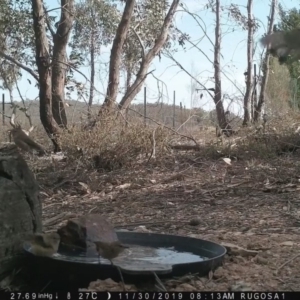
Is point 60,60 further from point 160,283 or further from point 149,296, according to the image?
point 149,296

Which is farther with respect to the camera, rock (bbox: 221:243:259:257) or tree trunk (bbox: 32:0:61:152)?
tree trunk (bbox: 32:0:61:152)

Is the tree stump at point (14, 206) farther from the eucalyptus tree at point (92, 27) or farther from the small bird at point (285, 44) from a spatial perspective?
the eucalyptus tree at point (92, 27)

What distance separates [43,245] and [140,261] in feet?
1.96

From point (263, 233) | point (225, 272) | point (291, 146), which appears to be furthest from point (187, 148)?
point (225, 272)

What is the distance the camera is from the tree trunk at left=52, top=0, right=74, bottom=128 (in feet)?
36.9

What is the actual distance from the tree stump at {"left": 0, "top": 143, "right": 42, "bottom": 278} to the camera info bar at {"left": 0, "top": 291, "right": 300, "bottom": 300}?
33 centimetres

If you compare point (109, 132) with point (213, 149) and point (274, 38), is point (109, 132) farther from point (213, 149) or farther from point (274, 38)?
point (274, 38)

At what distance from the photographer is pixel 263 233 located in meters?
4.91

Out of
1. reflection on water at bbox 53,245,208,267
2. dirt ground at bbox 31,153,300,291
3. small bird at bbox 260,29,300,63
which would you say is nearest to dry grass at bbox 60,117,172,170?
dirt ground at bbox 31,153,300,291

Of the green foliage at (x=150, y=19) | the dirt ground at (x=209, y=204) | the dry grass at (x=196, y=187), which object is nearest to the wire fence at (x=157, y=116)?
the dry grass at (x=196, y=187)

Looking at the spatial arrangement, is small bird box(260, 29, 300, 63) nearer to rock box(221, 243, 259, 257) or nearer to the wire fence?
rock box(221, 243, 259, 257)

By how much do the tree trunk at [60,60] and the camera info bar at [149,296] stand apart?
327 inches

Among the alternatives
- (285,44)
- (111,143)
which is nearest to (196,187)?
(111,143)

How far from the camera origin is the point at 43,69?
10898mm
